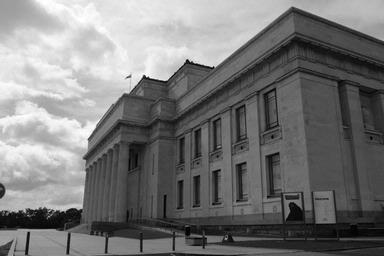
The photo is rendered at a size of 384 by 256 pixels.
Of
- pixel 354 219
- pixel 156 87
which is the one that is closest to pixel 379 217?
pixel 354 219

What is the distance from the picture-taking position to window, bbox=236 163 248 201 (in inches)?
1260

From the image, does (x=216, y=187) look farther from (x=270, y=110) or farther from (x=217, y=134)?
(x=270, y=110)

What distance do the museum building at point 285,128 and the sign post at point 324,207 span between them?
5.53m

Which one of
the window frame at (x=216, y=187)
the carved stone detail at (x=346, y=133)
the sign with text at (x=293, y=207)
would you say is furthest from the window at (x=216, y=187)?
the sign with text at (x=293, y=207)

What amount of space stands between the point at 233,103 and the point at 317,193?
16246mm

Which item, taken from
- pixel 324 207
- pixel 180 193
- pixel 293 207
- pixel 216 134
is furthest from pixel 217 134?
pixel 324 207

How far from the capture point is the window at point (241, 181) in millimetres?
32000

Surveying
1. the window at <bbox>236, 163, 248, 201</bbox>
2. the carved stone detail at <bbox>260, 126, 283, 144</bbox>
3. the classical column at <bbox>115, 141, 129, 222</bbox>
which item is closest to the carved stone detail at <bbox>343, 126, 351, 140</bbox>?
the carved stone detail at <bbox>260, 126, 283, 144</bbox>

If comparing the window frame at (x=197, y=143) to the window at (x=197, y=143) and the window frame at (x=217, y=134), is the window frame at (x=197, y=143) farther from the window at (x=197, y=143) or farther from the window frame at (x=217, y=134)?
the window frame at (x=217, y=134)

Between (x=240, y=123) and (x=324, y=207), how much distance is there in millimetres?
15701

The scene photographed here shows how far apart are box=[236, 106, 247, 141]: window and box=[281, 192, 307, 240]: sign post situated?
13.5 m

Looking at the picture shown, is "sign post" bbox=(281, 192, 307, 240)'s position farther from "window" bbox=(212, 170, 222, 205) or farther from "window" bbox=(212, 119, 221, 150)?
"window" bbox=(212, 119, 221, 150)

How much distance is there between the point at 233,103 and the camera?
34.2 metres

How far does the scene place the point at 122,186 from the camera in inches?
1820
